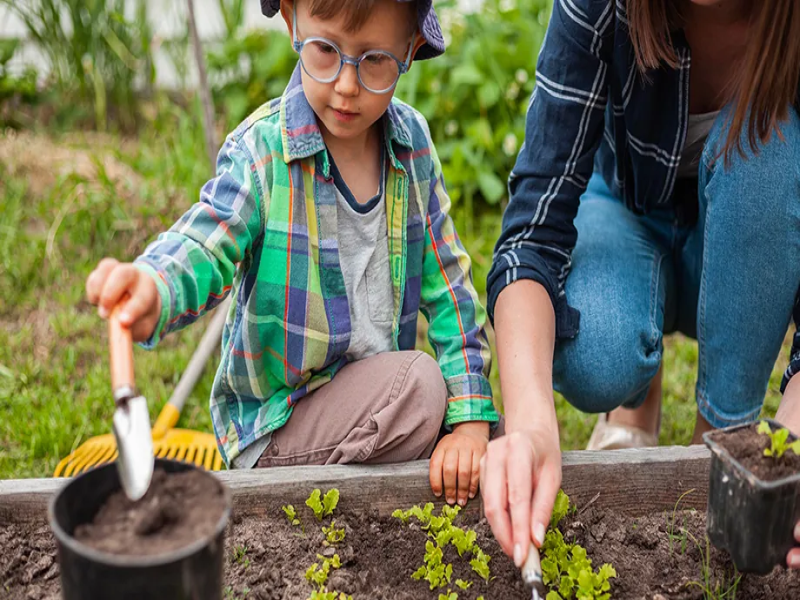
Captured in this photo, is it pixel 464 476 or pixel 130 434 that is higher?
pixel 130 434

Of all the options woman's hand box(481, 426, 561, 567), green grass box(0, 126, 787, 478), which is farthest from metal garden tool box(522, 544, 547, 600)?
green grass box(0, 126, 787, 478)

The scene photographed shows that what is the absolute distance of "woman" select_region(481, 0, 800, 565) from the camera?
1.75 meters

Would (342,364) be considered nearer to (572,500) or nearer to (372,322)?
(372,322)

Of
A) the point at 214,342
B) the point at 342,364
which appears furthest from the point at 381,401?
the point at 214,342

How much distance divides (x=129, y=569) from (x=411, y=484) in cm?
85

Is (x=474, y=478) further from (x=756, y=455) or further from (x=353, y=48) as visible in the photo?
(x=353, y=48)

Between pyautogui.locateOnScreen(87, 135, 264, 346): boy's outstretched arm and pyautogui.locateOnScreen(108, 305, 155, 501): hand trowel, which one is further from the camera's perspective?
pyautogui.locateOnScreen(87, 135, 264, 346): boy's outstretched arm

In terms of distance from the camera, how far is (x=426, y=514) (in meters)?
1.70

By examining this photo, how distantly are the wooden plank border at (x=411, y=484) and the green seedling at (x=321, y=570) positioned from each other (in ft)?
0.50

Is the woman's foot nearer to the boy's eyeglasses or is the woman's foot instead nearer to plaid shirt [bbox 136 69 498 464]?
plaid shirt [bbox 136 69 498 464]

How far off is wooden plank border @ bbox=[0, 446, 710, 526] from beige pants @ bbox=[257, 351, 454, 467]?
53 mm

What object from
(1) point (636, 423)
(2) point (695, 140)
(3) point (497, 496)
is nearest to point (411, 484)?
(3) point (497, 496)

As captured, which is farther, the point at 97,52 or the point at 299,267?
the point at 97,52

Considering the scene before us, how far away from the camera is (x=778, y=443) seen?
1.35m
